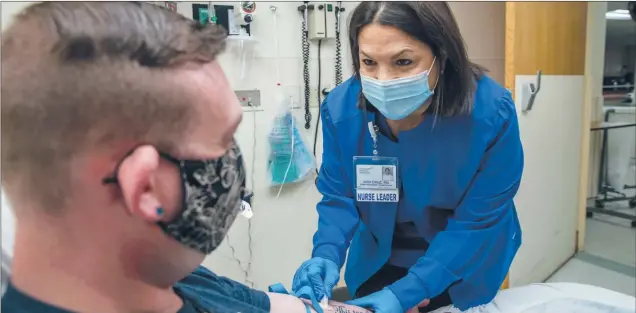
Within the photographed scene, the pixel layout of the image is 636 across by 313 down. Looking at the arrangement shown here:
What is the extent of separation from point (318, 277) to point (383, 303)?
158 millimetres

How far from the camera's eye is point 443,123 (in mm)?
1127

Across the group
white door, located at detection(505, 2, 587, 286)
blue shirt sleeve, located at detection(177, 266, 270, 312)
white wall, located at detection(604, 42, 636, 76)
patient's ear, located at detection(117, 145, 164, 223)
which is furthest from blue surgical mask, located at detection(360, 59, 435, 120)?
white wall, located at detection(604, 42, 636, 76)

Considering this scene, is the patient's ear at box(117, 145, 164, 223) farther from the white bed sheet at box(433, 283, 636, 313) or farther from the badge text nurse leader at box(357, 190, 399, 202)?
the white bed sheet at box(433, 283, 636, 313)

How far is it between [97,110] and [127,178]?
0.08 meters

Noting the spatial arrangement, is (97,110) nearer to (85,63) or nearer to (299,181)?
(85,63)

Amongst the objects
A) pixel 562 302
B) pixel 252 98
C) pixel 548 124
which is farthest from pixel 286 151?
pixel 548 124

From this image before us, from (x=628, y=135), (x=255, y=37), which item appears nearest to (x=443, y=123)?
(x=255, y=37)

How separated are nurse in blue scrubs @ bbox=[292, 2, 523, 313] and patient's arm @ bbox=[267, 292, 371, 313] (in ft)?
0.11

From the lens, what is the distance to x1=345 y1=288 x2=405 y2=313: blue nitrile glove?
3.44ft

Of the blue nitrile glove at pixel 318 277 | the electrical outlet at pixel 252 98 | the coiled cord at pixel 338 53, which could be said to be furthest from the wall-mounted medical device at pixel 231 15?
the blue nitrile glove at pixel 318 277

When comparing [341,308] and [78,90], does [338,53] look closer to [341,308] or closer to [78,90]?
[341,308]

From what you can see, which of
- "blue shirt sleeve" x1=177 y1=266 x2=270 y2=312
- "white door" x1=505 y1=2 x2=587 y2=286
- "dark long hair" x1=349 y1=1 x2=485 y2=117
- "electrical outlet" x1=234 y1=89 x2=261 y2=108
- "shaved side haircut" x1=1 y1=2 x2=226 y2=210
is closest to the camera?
"shaved side haircut" x1=1 y1=2 x2=226 y2=210

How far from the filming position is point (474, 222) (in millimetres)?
1116

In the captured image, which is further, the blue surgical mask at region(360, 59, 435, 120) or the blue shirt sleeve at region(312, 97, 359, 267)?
the blue shirt sleeve at region(312, 97, 359, 267)
